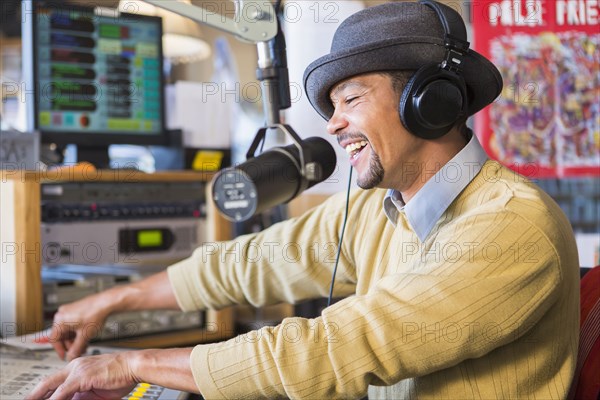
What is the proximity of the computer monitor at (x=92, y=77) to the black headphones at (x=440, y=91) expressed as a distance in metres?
0.96

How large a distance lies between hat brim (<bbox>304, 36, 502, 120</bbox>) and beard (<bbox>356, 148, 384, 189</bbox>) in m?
0.13

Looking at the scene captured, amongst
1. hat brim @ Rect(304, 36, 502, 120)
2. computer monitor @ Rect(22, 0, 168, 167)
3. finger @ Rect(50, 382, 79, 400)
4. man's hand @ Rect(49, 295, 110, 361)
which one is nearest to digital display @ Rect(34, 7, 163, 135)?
computer monitor @ Rect(22, 0, 168, 167)

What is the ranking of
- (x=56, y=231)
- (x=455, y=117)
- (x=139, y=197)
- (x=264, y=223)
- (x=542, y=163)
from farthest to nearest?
(x=264, y=223)
(x=542, y=163)
(x=139, y=197)
(x=56, y=231)
(x=455, y=117)

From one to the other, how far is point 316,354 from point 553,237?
0.33 m

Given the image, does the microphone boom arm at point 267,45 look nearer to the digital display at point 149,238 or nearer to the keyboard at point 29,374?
the keyboard at point 29,374

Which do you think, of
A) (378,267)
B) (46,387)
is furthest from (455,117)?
(46,387)

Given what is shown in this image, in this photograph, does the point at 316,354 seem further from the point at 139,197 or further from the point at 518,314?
the point at 139,197

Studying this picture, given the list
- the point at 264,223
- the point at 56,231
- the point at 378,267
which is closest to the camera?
the point at 378,267

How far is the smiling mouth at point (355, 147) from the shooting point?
1.08m

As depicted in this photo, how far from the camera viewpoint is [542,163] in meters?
1.80

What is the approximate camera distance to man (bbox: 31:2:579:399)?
81cm

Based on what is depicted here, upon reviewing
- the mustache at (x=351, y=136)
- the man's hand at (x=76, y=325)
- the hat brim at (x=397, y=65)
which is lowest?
the man's hand at (x=76, y=325)

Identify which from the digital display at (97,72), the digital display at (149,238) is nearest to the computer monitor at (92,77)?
the digital display at (97,72)

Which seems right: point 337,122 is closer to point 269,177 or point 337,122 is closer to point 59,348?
point 269,177
